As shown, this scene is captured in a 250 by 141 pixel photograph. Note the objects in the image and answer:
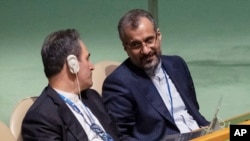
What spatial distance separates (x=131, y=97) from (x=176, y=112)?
0.83 feet

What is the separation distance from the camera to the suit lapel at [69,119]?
202 cm

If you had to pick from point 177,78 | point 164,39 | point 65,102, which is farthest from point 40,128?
point 164,39

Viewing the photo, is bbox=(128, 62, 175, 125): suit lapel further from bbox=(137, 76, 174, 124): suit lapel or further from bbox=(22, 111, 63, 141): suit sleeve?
bbox=(22, 111, 63, 141): suit sleeve

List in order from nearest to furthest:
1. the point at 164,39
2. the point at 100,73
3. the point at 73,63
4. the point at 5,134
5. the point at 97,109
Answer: the point at 5,134
the point at 73,63
the point at 97,109
the point at 100,73
the point at 164,39

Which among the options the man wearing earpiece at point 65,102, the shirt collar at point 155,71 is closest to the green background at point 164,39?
the shirt collar at point 155,71

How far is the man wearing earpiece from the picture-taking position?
1972mm

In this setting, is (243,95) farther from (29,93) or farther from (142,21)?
(142,21)

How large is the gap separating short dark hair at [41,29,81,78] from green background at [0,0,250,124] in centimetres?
187

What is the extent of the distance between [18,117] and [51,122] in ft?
0.69

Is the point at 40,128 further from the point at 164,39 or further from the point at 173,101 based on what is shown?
the point at 164,39

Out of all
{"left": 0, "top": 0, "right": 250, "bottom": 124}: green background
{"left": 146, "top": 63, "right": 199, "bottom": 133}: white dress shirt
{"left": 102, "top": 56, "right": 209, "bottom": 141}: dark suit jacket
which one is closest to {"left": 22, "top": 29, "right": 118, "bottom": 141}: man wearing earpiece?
{"left": 102, "top": 56, "right": 209, "bottom": 141}: dark suit jacket

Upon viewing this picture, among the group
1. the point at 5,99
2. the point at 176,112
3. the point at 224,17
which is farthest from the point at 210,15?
the point at 176,112

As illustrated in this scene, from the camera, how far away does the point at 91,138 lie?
6.85 feet

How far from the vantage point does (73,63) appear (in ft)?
6.75
